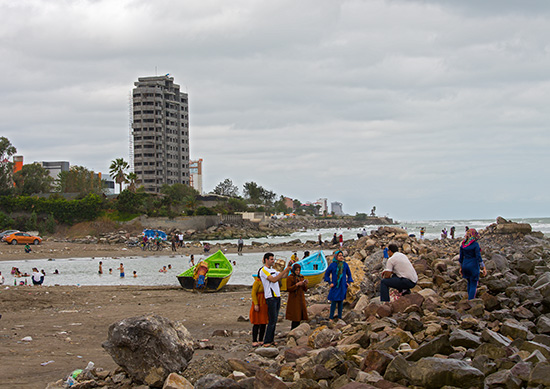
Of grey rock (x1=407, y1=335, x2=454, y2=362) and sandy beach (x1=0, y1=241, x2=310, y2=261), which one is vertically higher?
grey rock (x1=407, y1=335, x2=454, y2=362)

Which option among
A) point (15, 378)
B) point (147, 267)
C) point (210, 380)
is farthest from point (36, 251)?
point (210, 380)

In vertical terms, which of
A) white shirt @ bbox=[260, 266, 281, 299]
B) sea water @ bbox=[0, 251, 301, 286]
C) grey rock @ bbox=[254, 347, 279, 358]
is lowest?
sea water @ bbox=[0, 251, 301, 286]

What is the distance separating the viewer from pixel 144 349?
24.4 ft

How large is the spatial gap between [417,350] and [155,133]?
11092 cm

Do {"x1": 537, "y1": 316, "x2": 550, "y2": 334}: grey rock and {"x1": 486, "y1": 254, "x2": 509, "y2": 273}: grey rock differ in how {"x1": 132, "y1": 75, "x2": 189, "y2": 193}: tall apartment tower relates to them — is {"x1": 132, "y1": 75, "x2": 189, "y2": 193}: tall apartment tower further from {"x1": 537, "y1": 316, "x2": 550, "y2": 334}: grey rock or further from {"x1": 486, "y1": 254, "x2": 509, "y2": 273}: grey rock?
{"x1": 537, "y1": 316, "x2": 550, "y2": 334}: grey rock

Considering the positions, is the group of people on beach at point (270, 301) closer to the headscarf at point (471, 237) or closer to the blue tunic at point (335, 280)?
the blue tunic at point (335, 280)

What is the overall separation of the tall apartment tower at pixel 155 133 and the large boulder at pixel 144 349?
10515 cm

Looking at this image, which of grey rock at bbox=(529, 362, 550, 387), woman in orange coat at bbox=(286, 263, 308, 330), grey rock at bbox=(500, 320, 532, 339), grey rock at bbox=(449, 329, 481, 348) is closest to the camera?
grey rock at bbox=(529, 362, 550, 387)

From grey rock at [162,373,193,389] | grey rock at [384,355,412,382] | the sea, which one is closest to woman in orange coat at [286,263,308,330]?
grey rock at [162,373,193,389]

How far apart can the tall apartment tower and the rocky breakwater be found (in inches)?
4096

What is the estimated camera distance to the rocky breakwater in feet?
19.5

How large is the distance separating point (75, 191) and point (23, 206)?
2452cm

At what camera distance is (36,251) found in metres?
45.4

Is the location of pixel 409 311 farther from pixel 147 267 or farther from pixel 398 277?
pixel 147 267
